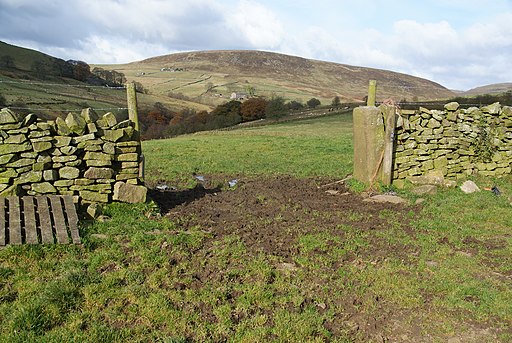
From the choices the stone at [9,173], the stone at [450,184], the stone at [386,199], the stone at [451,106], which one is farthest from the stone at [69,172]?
the stone at [451,106]

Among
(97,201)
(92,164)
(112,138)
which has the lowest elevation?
(97,201)

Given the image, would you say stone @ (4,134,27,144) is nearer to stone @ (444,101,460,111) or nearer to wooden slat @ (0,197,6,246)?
wooden slat @ (0,197,6,246)

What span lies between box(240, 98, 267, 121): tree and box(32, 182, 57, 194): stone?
46.0 meters

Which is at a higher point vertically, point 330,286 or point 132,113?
point 132,113

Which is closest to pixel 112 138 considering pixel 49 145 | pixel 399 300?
pixel 49 145

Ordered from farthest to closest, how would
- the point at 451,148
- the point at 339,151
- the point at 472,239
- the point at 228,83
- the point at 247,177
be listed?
the point at 228,83
the point at 339,151
the point at 247,177
the point at 451,148
the point at 472,239

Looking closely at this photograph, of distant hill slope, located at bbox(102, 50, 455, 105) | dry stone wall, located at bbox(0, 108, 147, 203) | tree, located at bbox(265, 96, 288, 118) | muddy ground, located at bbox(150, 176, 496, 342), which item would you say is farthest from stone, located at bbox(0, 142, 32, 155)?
distant hill slope, located at bbox(102, 50, 455, 105)

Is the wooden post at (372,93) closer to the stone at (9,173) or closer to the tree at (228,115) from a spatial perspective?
the stone at (9,173)

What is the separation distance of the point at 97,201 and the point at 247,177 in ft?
22.9

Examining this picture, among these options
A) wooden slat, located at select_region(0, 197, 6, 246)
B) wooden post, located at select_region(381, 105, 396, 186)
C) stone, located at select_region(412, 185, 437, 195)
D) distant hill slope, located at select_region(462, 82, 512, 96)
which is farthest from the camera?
distant hill slope, located at select_region(462, 82, 512, 96)

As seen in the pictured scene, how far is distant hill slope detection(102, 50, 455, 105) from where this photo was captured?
95.8 m

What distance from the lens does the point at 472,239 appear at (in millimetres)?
7656

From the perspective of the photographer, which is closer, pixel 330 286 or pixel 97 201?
pixel 330 286

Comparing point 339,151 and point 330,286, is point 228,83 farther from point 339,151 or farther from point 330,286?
point 330,286
